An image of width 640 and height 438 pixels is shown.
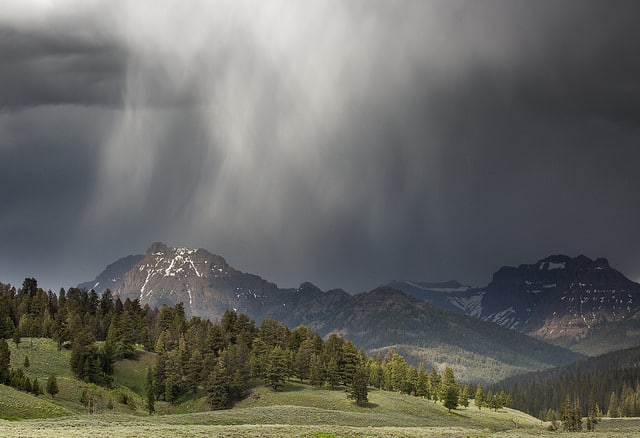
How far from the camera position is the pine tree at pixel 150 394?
143 m

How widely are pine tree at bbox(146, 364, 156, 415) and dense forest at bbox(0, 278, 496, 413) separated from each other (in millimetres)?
211

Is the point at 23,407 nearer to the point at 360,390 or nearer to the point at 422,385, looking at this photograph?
the point at 360,390

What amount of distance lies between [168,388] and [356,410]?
45052 millimetres

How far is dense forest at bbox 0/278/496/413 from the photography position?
151750mm

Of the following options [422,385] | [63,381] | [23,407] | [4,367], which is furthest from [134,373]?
[422,385]

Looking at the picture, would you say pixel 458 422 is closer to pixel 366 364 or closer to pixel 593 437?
pixel 366 364

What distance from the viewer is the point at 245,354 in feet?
531

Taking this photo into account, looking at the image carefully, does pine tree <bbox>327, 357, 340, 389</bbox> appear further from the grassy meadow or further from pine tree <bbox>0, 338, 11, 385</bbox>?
pine tree <bbox>0, 338, 11, 385</bbox>

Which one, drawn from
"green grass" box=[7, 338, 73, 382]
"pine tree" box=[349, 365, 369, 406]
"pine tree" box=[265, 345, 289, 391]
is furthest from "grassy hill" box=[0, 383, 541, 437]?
"green grass" box=[7, 338, 73, 382]

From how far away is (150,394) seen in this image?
487ft

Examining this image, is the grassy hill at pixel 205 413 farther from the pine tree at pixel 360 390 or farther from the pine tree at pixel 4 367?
the pine tree at pixel 4 367

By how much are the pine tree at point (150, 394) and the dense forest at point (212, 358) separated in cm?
21

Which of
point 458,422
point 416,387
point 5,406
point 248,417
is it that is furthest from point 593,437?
point 416,387

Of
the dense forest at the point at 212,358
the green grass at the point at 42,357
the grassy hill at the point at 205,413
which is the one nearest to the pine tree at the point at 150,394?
the dense forest at the point at 212,358
